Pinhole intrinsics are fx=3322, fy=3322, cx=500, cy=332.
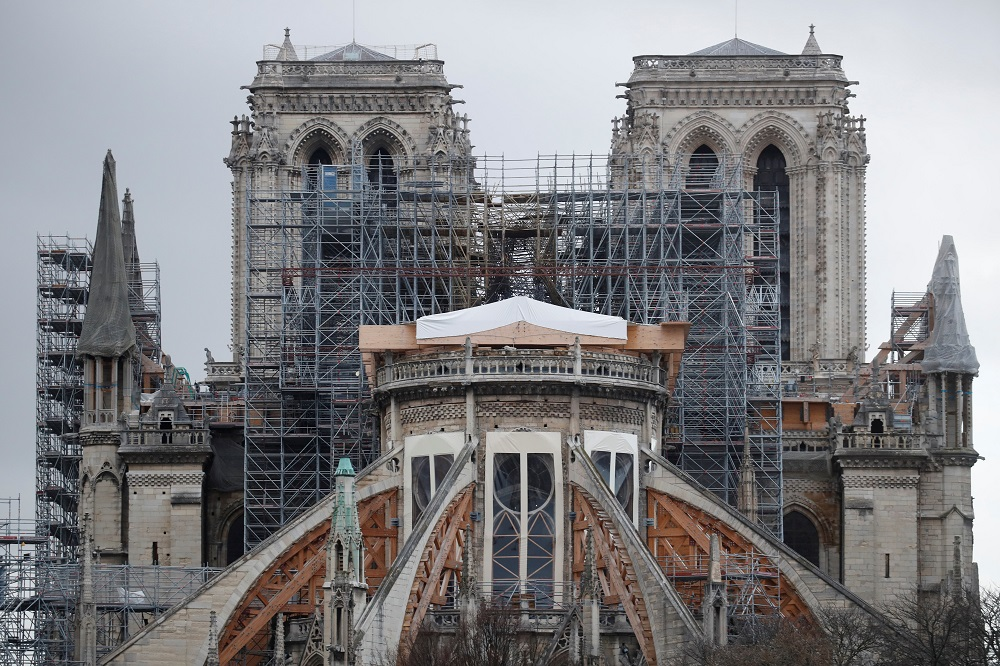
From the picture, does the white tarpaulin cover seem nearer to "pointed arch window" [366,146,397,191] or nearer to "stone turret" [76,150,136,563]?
"stone turret" [76,150,136,563]

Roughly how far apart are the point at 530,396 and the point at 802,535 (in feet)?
59.6

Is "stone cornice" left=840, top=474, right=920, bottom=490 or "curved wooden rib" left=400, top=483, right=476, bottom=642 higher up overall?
"stone cornice" left=840, top=474, right=920, bottom=490

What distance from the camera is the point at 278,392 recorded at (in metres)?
107

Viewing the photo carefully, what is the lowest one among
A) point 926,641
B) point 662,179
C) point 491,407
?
point 926,641

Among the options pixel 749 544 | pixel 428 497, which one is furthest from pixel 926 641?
pixel 428 497

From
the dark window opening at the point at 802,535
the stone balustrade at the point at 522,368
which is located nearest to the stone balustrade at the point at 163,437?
the stone balustrade at the point at 522,368

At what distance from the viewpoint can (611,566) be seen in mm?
88938

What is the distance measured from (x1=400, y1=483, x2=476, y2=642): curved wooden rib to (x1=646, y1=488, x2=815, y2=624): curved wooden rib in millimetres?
5910

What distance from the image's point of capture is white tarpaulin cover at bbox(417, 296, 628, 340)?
94.9m

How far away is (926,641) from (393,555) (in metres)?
16.5

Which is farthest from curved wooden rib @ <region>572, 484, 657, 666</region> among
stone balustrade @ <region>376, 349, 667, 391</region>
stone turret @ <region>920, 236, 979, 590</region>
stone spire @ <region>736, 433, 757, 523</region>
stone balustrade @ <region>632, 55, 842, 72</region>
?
stone balustrade @ <region>632, 55, 842, 72</region>

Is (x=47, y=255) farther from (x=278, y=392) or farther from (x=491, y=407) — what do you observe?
(x=491, y=407)

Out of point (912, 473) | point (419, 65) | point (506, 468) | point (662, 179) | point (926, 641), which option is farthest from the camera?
point (419, 65)

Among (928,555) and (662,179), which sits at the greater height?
(662,179)
